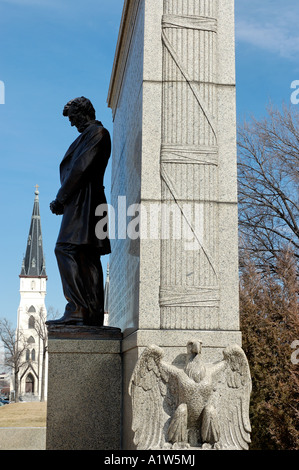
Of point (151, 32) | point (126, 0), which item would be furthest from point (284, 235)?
point (151, 32)

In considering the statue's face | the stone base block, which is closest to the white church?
the statue's face

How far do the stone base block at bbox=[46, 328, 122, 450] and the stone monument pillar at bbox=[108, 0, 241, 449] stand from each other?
0.29 m

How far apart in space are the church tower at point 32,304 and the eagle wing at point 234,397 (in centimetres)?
8774

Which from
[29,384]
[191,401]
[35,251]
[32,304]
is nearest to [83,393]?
[191,401]

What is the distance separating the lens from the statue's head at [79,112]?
7.96m

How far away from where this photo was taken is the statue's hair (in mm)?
7961

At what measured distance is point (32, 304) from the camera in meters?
118

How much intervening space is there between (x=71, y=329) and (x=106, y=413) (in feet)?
3.36

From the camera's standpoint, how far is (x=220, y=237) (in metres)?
6.48

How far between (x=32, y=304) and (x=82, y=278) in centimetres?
11323

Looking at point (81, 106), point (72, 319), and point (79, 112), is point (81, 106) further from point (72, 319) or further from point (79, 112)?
point (72, 319)

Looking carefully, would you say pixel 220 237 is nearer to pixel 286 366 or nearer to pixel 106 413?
pixel 106 413

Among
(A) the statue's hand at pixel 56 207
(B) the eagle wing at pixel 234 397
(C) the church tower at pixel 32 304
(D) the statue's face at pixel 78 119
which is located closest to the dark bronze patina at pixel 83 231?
(A) the statue's hand at pixel 56 207

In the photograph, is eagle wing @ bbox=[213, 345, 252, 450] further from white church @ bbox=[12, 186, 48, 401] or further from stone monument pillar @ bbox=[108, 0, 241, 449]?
white church @ bbox=[12, 186, 48, 401]
